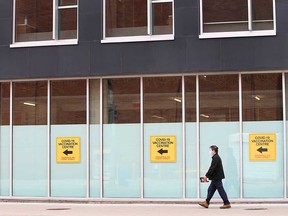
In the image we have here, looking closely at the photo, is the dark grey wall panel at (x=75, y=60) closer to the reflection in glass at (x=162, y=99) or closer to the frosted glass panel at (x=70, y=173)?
the frosted glass panel at (x=70, y=173)

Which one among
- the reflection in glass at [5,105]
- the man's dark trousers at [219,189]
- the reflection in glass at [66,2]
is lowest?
the man's dark trousers at [219,189]

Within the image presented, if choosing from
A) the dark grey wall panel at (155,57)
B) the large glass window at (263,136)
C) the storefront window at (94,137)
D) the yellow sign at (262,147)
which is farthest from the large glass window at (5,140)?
the yellow sign at (262,147)

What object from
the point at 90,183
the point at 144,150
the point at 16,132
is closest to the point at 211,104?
the point at 144,150

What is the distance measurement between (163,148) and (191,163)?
1.06m

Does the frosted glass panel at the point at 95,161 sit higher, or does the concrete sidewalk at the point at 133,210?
the frosted glass panel at the point at 95,161

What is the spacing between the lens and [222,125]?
20.1 m

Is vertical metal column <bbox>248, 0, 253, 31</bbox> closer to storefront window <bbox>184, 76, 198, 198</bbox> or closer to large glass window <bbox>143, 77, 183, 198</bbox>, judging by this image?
storefront window <bbox>184, 76, 198, 198</bbox>

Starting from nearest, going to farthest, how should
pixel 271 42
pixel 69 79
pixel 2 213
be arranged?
pixel 2 213 → pixel 271 42 → pixel 69 79

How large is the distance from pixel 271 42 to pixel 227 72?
170 centimetres

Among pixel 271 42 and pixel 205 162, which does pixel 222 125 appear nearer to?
pixel 205 162

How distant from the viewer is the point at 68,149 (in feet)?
69.7

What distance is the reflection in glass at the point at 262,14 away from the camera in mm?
19984

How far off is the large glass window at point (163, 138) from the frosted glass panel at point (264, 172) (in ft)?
7.05

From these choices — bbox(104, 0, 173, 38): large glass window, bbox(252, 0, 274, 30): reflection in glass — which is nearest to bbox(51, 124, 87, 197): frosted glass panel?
bbox(104, 0, 173, 38): large glass window
